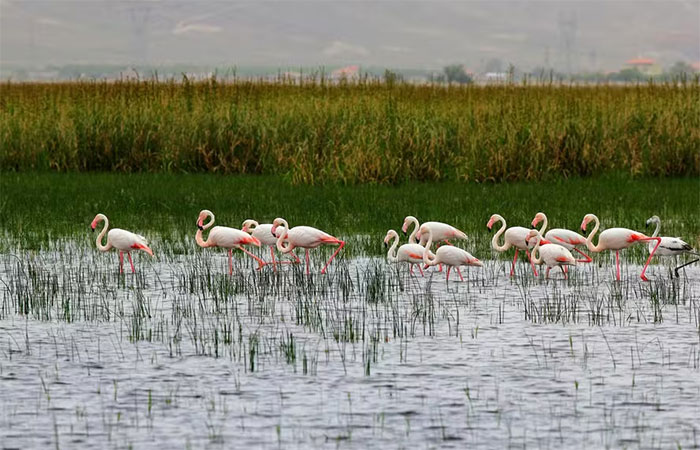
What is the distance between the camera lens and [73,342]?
8.87m

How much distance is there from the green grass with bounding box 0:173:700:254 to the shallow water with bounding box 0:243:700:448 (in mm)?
2927

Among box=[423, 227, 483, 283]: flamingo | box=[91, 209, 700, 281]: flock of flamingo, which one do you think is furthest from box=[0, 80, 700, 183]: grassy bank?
box=[423, 227, 483, 283]: flamingo

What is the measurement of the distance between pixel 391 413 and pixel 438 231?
20.1 ft

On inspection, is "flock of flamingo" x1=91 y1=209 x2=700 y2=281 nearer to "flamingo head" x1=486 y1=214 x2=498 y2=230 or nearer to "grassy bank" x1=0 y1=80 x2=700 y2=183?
"flamingo head" x1=486 y1=214 x2=498 y2=230

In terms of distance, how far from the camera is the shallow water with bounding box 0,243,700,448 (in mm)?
6531

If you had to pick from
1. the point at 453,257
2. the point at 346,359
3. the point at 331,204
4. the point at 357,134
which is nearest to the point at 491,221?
Answer: the point at 453,257

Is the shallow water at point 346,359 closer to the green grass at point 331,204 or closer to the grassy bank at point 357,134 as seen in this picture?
the green grass at point 331,204

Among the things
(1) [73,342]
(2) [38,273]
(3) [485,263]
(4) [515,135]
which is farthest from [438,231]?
(4) [515,135]

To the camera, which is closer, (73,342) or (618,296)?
(73,342)

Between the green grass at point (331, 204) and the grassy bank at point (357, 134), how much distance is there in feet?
2.24

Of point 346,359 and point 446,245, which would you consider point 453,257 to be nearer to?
point 446,245

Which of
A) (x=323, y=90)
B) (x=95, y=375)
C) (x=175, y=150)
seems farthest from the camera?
(x=323, y=90)

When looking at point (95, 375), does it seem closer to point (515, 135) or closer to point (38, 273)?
point (38, 273)

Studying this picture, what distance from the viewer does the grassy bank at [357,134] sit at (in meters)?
22.1
